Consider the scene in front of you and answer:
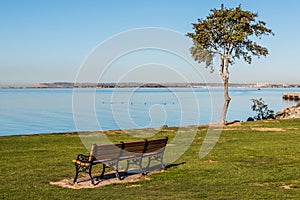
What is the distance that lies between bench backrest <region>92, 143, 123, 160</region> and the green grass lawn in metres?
0.83

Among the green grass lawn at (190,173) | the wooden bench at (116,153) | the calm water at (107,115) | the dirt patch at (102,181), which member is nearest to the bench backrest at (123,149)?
the wooden bench at (116,153)

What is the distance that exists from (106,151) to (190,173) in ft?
8.46

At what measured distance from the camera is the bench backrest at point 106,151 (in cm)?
1042

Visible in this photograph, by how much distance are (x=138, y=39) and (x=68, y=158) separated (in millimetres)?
5484

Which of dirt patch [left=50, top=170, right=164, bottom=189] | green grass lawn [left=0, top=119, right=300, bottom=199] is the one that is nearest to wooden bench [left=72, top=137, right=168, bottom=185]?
dirt patch [left=50, top=170, right=164, bottom=189]

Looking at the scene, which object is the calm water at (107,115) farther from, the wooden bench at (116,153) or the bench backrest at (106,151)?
the bench backrest at (106,151)

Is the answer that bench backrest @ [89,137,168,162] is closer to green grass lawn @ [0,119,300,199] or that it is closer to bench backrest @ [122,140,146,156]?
bench backrest @ [122,140,146,156]

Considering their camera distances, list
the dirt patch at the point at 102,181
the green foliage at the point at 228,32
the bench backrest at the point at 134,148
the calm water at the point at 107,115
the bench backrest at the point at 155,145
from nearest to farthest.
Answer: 1. the dirt patch at the point at 102,181
2. the bench backrest at the point at 134,148
3. the bench backrest at the point at 155,145
4. the green foliage at the point at 228,32
5. the calm water at the point at 107,115

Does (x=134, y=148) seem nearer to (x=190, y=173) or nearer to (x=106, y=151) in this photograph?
(x=106, y=151)

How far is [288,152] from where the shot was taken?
1562 cm

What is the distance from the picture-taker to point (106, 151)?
10664 mm

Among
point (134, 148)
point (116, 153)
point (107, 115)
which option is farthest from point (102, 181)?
point (107, 115)

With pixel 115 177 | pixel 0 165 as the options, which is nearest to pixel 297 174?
pixel 115 177

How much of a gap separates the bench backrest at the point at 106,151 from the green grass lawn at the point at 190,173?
828 mm
